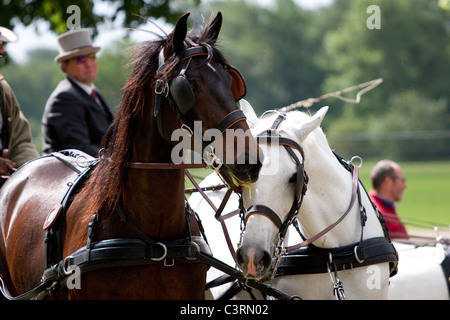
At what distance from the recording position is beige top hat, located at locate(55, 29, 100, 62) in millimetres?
5312

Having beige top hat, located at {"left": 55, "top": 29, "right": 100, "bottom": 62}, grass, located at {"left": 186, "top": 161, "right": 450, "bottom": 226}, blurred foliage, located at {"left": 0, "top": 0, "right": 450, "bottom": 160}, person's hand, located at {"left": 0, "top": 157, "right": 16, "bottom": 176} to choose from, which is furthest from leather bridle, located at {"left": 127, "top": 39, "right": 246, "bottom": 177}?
blurred foliage, located at {"left": 0, "top": 0, "right": 450, "bottom": 160}

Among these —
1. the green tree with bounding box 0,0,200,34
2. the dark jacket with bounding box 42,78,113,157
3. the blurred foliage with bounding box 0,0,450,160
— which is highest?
the blurred foliage with bounding box 0,0,450,160

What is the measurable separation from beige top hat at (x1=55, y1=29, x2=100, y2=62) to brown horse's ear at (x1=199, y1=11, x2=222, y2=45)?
7.98 feet

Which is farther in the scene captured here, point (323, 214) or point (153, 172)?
point (323, 214)

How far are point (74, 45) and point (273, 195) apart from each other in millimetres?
2781

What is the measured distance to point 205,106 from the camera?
2836mm

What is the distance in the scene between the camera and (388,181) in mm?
6770

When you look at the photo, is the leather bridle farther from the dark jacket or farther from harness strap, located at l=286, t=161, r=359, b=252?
the dark jacket

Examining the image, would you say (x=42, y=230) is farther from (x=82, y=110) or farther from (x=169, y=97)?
(x=82, y=110)

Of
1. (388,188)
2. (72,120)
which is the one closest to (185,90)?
(72,120)

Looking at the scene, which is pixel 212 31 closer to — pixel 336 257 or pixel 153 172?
pixel 153 172

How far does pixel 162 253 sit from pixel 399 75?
54187mm

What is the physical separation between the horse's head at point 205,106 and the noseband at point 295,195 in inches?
14.5

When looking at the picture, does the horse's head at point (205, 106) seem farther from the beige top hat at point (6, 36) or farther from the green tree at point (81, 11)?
the green tree at point (81, 11)
